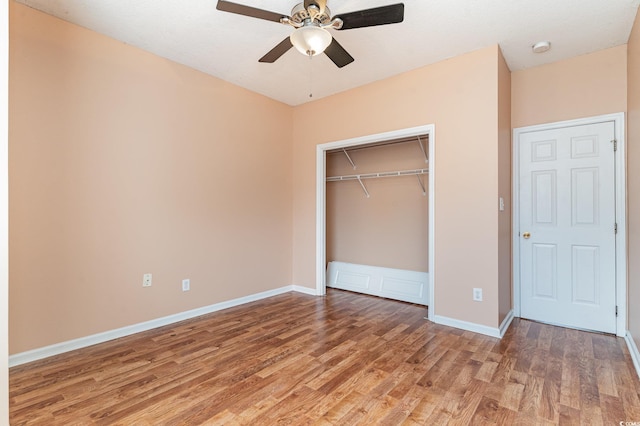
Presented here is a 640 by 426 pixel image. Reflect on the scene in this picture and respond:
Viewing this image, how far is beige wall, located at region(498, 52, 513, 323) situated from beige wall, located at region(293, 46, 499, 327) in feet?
0.36

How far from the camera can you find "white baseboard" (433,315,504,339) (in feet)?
9.63

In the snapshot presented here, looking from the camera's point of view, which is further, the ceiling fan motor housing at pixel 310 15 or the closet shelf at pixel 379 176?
the closet shelf at pixel 379 176

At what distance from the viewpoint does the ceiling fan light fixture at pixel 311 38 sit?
2.03 meters

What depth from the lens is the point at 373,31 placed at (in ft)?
8.96

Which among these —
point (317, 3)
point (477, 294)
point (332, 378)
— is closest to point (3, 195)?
point (317, 3)

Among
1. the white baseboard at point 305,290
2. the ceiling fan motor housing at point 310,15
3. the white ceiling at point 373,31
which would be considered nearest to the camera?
the ceiling fan motor housing at point 310,15

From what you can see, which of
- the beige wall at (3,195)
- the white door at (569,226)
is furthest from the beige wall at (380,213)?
the beige wall at (3,195)

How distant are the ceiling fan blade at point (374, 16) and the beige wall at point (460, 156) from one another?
1475 mm

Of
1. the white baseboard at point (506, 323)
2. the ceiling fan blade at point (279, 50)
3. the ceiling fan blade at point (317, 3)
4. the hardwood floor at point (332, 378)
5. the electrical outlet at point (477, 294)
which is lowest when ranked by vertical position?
the hardwood floor at point (332, 378)

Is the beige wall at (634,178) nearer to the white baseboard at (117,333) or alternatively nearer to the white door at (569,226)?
the white door at (569,226)

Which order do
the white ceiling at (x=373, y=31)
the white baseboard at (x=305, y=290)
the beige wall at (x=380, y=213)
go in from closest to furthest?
the white ceiling at (x=373, y=31) < the beige wall at (x=380, y=213) < the white baseboard at (x=305, y=290)

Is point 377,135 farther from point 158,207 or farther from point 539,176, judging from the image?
point 158,207

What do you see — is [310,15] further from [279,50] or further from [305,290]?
[305,290]

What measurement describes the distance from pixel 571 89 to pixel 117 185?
183 inches
